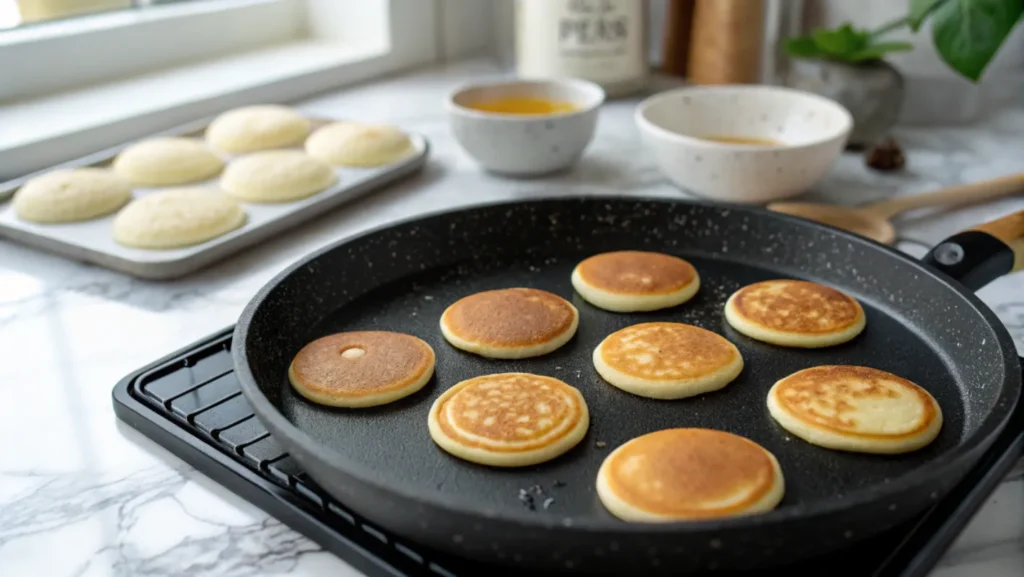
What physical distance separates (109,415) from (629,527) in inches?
22.1

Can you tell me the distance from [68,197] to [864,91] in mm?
1245

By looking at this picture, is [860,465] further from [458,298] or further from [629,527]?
[458,298]

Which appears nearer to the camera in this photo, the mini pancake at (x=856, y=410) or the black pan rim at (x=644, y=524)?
the black pan rim at (x=644, y=524)

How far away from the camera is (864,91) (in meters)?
1.58

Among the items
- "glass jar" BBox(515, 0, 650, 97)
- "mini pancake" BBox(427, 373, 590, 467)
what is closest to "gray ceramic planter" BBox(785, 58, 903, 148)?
"glass jar" BBox(515, 0, 650, 97)

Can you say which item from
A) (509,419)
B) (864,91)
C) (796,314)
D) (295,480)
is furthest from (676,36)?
(295,480)

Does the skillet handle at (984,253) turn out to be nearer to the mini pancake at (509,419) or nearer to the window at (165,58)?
the mini pancake at (509,419)

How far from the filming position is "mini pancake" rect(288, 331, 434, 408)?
887 mm

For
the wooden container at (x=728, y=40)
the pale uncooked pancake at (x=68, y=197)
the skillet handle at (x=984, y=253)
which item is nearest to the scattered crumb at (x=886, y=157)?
the wooden container at (x=728, y=40)

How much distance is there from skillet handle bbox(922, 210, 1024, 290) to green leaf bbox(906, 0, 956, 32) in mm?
521

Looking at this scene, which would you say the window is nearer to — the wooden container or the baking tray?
the baking tray

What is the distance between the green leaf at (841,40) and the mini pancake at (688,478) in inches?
39.8

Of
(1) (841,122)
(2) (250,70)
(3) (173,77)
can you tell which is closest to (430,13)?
(2) (250,70)

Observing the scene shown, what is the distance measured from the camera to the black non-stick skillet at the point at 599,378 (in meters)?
0.62
